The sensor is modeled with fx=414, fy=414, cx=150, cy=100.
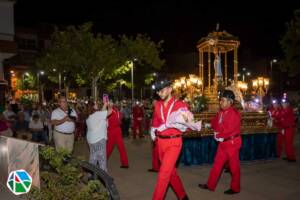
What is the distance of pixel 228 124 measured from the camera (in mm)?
7660

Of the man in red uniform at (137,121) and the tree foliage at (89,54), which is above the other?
the tree foliage at (89,54)

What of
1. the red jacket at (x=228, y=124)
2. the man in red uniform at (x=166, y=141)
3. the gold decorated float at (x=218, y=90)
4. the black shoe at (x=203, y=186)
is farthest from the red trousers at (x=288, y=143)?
the man in red uniform at (x=166, y=141)

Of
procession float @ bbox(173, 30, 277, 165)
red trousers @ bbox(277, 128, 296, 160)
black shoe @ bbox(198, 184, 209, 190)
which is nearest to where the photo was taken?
black shoe @ bbox(198, 184, 209, 190)

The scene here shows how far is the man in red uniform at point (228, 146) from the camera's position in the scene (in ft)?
24.5

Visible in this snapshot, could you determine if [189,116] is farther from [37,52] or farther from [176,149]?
[37,52]

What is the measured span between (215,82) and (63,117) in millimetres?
6213

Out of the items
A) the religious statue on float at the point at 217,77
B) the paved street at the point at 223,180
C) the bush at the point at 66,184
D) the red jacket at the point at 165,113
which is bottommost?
the paved street at the point at 223,180

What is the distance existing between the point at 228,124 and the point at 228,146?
1.38 feet

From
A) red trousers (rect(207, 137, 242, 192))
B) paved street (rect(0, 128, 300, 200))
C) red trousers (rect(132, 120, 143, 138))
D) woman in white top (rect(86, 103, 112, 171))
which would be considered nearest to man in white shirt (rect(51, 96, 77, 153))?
woman in white top (rect(86, 103, 112, 171))

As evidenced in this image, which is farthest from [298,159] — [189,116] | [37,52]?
[37,52]

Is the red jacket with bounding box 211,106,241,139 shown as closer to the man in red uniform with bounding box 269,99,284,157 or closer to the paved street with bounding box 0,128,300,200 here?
the paved street with bounding box 0,128,300,200

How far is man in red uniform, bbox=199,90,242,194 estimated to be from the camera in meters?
7.47

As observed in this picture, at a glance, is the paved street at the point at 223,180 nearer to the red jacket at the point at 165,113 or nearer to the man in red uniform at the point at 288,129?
the man in red uniform at the point at 288,129

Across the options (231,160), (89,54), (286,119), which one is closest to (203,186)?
(231,160)
